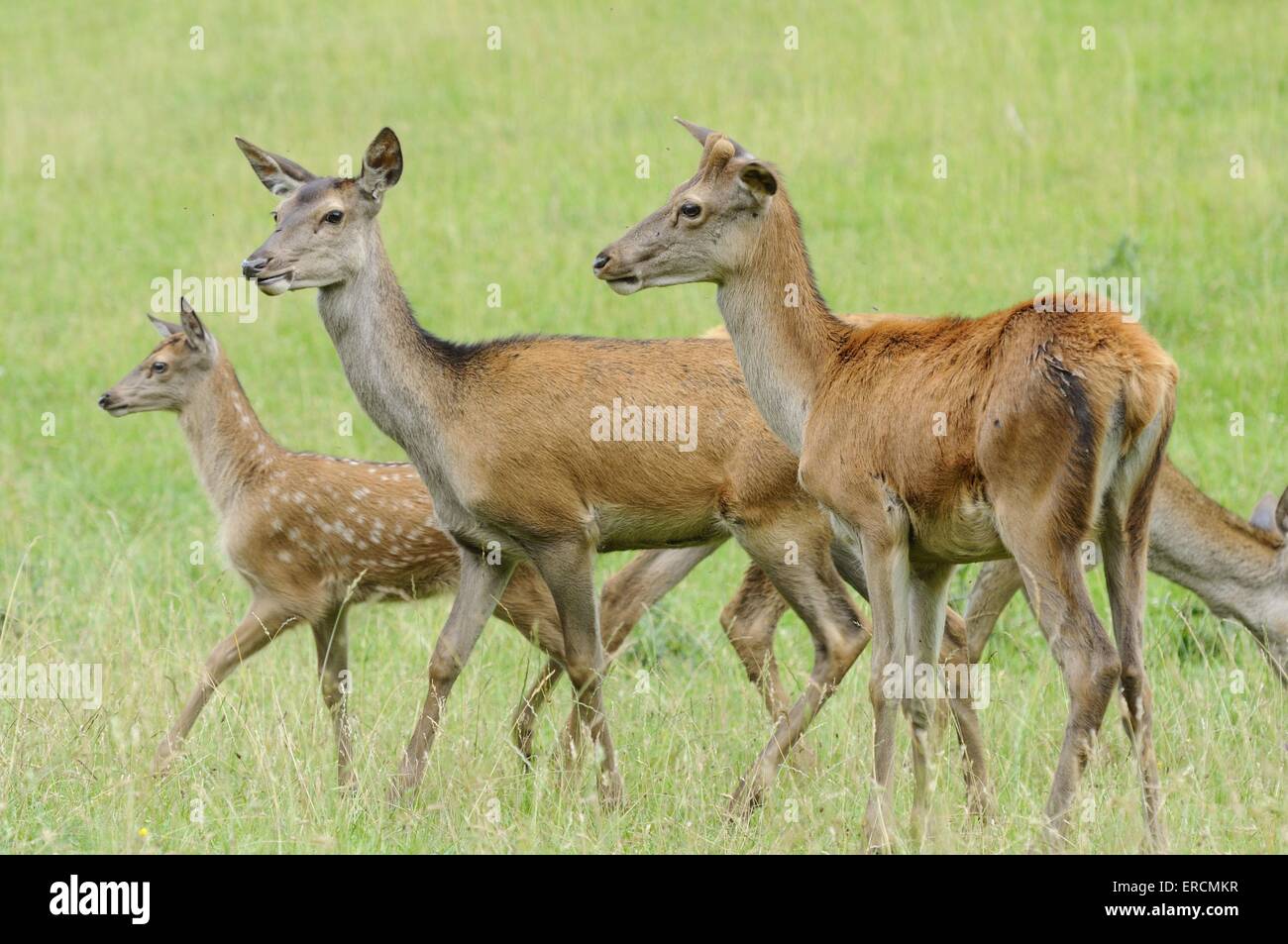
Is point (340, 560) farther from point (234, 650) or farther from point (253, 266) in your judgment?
point (253, 266)

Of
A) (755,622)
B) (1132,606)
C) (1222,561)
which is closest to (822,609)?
(755,622)

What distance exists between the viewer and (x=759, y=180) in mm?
7211

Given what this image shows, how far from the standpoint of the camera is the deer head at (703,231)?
23.6 ft

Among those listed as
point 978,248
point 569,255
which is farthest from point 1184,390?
point 569,255

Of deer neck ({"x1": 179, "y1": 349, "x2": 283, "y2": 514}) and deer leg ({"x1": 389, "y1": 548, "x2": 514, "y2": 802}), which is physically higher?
deer neck ({"x1": 179, "y1": 349, "x2": 283, "y2": 514})

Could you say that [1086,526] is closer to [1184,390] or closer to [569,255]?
[1184,390]

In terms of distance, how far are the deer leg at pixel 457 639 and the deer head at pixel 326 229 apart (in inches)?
49.7

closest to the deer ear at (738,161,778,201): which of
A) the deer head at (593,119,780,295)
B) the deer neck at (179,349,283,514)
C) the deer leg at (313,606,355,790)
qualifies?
the deer head at (593,119,780,295)

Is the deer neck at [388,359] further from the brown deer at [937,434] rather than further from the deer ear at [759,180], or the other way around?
the deer ear at [759,180]

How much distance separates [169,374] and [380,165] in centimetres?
206

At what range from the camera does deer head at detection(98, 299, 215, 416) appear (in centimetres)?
942

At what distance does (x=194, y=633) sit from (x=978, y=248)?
741cm

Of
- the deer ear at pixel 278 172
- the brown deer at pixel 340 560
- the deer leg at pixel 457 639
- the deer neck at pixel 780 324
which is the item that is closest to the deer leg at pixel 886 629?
the deer neck at pixel 780 324

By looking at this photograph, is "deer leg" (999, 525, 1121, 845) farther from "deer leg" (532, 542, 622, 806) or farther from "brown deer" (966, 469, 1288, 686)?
"brown deer" (966, 469, 1288, 686)
